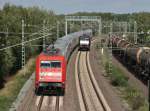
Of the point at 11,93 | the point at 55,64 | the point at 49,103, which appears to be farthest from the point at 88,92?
the point at 11,93

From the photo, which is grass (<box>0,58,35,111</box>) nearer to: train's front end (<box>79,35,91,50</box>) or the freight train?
the freight train

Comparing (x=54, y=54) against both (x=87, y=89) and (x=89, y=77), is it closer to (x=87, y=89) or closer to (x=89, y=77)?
(x=87, y=89)

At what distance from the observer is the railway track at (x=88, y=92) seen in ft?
114

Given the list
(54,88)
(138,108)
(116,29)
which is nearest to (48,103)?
(54,88)

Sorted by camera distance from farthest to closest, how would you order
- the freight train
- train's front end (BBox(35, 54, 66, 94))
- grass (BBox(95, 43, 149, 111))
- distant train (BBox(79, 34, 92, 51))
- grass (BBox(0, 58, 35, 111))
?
distant train (BBox(79, 34, 92, 51)) → the freight train → train's front end (BBox(35, 54, 66, 94)) → grass (BBox(0, 58, 35, 111)) → grass (BBox(95, 43, 149, 111))

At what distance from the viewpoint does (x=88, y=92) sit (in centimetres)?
4206

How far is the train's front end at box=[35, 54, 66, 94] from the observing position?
127 ft

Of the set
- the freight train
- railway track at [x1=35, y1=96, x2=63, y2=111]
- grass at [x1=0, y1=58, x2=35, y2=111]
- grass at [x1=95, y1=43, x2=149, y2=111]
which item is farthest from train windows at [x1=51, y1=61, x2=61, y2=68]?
the freight train

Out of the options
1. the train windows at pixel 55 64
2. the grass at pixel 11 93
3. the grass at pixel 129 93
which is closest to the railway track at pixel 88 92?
the grass at pixel 129 93

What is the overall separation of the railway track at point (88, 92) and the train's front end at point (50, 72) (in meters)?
2.37

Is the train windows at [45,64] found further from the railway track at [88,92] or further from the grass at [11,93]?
the railway track at [88,92]

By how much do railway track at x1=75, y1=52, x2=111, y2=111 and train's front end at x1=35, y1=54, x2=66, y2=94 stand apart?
7.79ft

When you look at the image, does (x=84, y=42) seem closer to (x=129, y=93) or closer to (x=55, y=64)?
(x=129, y=93)

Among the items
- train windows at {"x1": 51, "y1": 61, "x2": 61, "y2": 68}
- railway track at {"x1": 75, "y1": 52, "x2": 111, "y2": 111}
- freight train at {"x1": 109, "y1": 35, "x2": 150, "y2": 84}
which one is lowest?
railway track at {"x1": 75, "y1": 52, "x2": 111, "y2": 111}
